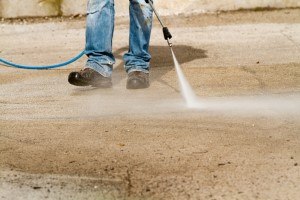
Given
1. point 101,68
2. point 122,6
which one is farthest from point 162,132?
point 122,6

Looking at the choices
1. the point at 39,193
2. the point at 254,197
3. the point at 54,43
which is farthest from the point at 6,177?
the point at 54,43

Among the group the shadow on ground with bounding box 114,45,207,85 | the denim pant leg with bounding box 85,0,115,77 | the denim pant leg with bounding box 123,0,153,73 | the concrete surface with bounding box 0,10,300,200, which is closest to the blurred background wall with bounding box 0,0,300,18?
the shadow on ground with bounding box 114,45,207,85

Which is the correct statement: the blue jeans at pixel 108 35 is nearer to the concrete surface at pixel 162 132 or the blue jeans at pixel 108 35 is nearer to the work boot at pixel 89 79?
the work boot at pixel 89 79

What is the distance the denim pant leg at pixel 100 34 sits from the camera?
15.5 ft

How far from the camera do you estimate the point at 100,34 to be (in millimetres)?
4746

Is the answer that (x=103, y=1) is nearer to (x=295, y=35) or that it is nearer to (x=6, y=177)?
(x=6, y=177)

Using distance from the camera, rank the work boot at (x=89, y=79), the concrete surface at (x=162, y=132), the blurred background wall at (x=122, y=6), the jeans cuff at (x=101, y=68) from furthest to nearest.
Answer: the blurred background wall at (x=122, y=6)
the jeans cuff at (x=101, y=68)
the work boot at (x=89, y=79)
the concrete surface at (x=162, y=132)

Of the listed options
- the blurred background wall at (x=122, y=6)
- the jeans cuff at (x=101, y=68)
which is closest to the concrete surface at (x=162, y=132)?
the jeans cuff at (x=101, y=68)

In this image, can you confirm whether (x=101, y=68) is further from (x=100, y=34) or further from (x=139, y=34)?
(x=139, y=34)

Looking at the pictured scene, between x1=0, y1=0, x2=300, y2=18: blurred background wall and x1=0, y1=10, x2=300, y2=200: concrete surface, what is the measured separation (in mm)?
1904

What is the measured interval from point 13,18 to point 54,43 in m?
1.47

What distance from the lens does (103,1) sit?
4695mm

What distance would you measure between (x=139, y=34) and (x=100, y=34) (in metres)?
0.31

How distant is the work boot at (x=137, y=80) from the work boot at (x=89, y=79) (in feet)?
0.54
